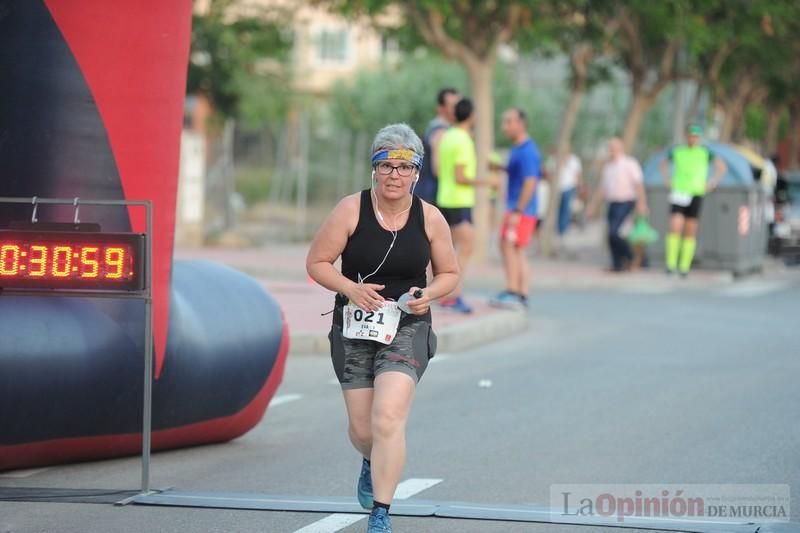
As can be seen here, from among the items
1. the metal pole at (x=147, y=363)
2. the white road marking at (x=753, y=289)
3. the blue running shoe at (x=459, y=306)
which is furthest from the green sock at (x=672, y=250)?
the metal pole at (x=147, y=363)

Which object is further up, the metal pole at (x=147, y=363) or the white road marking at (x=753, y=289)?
the metal pole at (x=147, y=363)

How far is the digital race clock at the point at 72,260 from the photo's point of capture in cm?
738

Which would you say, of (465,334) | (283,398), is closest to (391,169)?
(283,398)

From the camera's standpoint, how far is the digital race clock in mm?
7375

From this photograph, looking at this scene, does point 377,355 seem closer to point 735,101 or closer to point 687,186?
point 687,186

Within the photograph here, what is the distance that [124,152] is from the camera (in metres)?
8.27

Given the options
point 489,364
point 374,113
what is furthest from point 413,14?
point 374,113

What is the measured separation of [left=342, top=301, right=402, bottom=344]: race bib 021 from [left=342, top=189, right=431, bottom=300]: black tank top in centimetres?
11

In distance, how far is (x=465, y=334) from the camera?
555 inches

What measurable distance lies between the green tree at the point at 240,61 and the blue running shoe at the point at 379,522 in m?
23.3

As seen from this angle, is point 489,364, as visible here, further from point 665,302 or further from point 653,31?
point 653,31

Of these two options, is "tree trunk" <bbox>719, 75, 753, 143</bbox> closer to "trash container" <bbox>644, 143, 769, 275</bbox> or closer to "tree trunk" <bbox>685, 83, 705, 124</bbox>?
"tree trunk" <bbox>685, 83, 705, 124</bbox>

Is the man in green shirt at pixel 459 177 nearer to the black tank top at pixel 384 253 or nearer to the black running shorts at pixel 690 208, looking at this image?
the black running shorts at pixel 690 208

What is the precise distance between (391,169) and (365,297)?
1.78ft
